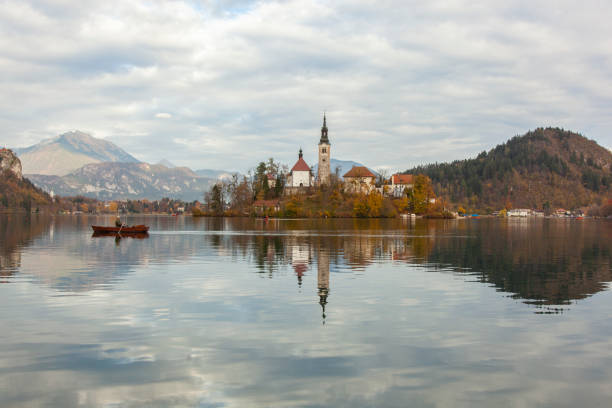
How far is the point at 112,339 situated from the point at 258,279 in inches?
574

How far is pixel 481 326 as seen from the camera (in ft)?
60.5

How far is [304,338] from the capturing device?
16406 millimetres

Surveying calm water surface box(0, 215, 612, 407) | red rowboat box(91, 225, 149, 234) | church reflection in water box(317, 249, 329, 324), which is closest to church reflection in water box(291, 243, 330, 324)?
church reflection in water box(317, 249, 329, 324)

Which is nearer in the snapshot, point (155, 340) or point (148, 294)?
point (155, 340)


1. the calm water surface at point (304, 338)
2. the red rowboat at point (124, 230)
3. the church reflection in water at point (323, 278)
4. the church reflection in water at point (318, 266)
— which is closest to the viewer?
the calm water surface at point (304, 338)

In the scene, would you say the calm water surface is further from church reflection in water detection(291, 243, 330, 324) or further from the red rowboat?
the red rowboat

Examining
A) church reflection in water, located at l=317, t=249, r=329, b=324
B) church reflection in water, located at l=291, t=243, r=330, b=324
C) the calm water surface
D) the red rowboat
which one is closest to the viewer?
the calm water surface

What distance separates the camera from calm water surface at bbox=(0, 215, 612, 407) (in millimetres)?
11695

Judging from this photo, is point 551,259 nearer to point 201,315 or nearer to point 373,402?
point 201,315

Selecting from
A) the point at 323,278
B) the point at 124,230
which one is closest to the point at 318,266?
the point at 323,278

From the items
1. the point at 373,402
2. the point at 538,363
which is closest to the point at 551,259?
the point at 538,363

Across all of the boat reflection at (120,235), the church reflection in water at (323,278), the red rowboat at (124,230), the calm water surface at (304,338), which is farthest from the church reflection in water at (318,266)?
the red rowboat at (124,230)

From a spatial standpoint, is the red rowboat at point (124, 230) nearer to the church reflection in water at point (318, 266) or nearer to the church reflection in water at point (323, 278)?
the church reflection in water at point (318, 266)

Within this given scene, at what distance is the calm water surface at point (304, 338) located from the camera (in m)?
11.7
